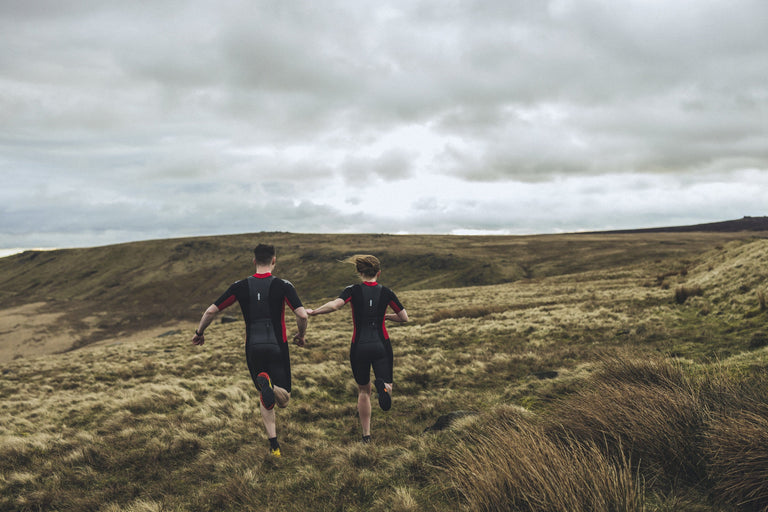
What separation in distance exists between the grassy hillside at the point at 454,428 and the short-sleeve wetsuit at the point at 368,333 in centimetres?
108

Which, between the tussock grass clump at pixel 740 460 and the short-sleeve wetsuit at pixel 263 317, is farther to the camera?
the short-sleeve wetsuit at pixel 263 317

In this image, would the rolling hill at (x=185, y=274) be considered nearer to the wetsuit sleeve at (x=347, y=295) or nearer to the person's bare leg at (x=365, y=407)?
the person's bare leg at (x=365, y=407)

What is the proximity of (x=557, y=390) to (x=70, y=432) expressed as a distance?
9.39 m

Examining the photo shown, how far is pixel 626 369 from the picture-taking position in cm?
599

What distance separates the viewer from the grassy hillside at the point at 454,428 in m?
3.33

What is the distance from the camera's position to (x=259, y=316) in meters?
5.58

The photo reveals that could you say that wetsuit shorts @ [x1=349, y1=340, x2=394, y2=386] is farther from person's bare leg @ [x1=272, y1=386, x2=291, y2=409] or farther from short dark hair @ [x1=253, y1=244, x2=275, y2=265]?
short dark hair @ [x1=253, y1=244, x2=275, y2=265]

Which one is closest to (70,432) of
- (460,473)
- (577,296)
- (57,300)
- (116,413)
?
(116,413)

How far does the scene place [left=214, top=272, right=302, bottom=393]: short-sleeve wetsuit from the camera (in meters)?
5.56

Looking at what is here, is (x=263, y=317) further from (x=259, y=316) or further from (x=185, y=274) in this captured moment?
(x=185, y=274)

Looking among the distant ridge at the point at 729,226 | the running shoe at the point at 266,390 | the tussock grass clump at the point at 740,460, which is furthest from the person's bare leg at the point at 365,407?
the distant ridge at the point at 729,226

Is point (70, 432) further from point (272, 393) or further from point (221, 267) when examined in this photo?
point (221, 267)

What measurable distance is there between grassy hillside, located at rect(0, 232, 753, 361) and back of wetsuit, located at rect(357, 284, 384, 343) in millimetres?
45697

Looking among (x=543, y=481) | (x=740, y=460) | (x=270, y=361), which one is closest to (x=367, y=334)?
(x=270, y=361)
